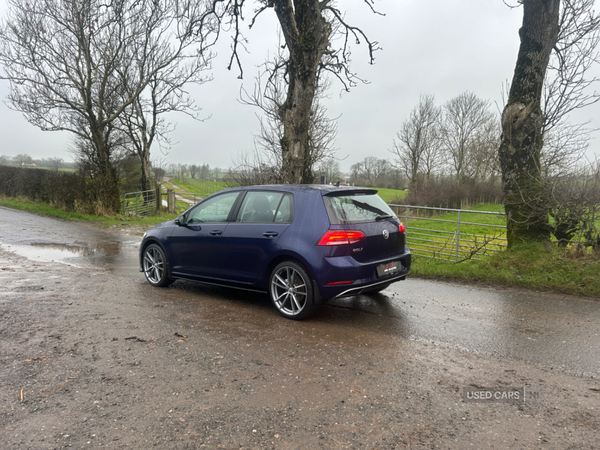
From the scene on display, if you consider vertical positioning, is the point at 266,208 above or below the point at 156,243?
above

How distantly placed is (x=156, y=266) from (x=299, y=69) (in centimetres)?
600

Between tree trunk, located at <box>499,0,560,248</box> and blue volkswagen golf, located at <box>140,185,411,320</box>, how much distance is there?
388 centimetres

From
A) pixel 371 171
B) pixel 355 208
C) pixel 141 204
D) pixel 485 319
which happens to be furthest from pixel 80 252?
pixel 371 171

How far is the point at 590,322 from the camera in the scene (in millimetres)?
5098

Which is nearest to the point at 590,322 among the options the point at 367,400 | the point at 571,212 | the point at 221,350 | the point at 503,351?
the point at 503,351

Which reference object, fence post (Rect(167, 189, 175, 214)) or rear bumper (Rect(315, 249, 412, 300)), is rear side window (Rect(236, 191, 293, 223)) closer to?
rear bumper (Rect(315, 249, 412, 300))

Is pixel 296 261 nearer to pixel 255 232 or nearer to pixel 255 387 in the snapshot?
pixel 255 232

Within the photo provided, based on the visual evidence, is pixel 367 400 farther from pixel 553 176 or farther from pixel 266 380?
pixel 553 176

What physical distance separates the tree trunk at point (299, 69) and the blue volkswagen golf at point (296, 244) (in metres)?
4.43

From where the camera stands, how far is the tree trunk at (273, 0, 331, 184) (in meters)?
A: 10.3

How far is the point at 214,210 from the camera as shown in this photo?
6.43m

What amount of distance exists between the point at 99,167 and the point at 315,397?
66.5ft

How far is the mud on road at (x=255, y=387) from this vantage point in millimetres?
2748

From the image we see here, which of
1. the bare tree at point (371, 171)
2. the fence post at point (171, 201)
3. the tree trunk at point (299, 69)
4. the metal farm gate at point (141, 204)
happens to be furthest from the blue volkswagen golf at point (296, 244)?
the bare tree at point (371, 171)
